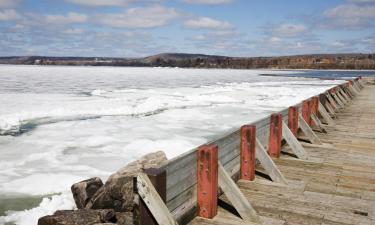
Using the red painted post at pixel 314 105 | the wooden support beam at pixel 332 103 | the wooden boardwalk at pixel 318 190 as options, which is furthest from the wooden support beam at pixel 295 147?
the wooden support beam at pixel 332 103

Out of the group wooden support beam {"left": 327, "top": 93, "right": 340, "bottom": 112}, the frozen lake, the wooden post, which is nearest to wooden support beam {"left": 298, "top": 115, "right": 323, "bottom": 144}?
the frozen lake

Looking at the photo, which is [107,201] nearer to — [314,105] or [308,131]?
[308,131]

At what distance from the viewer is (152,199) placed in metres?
3.71

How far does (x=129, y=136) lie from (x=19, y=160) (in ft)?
17.1

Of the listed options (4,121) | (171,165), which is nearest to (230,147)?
(171,165)

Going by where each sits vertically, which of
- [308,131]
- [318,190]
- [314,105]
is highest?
[314,105]

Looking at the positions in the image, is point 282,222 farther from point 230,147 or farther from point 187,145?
point 187,145

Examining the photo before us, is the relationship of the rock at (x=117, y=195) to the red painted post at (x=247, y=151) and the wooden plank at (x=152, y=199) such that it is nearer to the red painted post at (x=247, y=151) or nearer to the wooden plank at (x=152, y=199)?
the red painted post at (x=247, y=151)

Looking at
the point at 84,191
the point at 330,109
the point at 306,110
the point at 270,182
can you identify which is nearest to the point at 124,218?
the point at 84,191

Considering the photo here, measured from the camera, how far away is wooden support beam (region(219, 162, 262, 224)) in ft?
15.9

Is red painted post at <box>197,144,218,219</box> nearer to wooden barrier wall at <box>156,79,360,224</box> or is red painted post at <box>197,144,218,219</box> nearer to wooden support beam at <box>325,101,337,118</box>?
wooden barrier wall at <box>156,79,360,224</box>

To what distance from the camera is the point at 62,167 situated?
12227mm

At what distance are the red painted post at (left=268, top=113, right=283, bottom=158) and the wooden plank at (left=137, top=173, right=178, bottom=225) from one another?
454 cm

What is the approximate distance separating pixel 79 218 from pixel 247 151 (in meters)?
2.79
